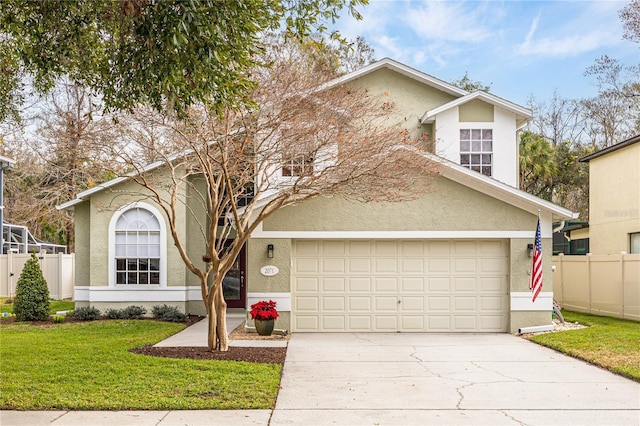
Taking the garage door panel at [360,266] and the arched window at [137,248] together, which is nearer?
the garage door panel at [360,266]

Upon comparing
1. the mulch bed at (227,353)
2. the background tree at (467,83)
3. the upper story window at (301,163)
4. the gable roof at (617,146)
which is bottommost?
the mulch bed at (227,353)

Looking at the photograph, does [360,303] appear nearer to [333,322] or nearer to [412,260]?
[333,322]

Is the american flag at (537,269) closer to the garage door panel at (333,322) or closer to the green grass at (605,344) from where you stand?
the green grass at (605,344)

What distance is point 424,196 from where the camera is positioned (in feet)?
51.1

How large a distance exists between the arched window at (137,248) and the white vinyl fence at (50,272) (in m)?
7.57

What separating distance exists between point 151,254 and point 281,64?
27.1ft

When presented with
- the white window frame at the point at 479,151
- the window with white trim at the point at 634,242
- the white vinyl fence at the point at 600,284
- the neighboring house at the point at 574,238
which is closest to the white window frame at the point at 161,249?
the white window frame at the point at 479,151

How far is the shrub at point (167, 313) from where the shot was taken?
17.7m

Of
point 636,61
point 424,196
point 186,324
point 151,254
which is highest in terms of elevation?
point 636,61

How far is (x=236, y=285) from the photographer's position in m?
20.1

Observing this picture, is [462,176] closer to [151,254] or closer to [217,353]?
[217,353]

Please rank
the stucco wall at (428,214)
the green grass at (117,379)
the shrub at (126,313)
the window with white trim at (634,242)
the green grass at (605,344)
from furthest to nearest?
the window with white trim at (634,242), the shrub at (126,313), the stucco wall at (428,214), the green grass at (605,344), the green grass at (117,379)

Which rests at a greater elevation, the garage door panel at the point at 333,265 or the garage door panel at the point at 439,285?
the garage door panel at the point at 333,265

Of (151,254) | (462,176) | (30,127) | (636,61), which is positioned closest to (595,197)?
(636,61)
